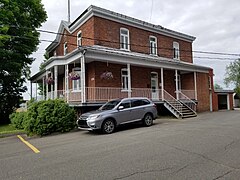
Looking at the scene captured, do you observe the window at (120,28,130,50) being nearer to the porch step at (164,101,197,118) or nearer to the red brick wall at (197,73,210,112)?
the porch step at (164,101,197,118)

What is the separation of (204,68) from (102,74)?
12.2 metres

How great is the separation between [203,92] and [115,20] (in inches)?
507

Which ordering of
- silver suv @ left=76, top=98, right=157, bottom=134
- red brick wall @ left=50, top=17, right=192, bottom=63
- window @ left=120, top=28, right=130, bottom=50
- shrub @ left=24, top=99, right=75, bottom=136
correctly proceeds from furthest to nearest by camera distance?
1. window @ left=120, top=28, right=130, bottom=50
2. red brick wall @ left=50, top=17, right=192, bottom=63
3. shrub @ left=24, top=99, right=75, bottom=136
4. silver suv @ left=76, top=98, right=157, bottom=134

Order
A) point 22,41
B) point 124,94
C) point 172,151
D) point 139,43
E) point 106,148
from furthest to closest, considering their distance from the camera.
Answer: point 22,41 → point 139,43 → point 124,94 → point 106,148 → point 172,151

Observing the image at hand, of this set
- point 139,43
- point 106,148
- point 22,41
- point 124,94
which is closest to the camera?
point 106,148

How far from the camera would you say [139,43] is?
20.4 meters

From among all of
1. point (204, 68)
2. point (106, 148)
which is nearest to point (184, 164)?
point (106, 148)

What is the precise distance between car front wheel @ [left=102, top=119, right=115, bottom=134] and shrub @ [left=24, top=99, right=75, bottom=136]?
2770mm

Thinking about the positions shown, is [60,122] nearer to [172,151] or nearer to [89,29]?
[172,151]

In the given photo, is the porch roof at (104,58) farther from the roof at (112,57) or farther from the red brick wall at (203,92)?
the red brick wall at (203,92)

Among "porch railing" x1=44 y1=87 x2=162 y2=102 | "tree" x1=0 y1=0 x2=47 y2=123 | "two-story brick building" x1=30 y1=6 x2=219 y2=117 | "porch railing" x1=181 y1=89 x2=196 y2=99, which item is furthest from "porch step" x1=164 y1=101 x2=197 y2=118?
"tree" x1=0 y1=0 x2=47 y2=123

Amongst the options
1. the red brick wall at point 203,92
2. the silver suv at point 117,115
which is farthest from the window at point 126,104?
the red brick wall at point 203,92

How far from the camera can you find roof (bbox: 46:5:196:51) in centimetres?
1776

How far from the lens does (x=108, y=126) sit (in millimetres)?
10773
